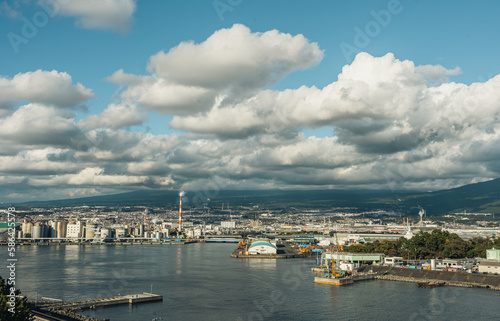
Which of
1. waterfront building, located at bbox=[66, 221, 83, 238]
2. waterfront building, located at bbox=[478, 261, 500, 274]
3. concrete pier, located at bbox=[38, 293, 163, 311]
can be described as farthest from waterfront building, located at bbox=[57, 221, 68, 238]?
waterfront building, located at bbox=[478, 261, 500, 274]

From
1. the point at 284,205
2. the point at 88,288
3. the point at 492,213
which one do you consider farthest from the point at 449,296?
the point at 284,205

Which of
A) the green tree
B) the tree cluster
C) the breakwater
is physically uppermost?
the green tree

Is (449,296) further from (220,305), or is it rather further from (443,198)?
(443,198)

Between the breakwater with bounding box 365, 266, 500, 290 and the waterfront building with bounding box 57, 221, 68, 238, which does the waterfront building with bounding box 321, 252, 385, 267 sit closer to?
the breakwater with bounding box 365, 266, 500, 290

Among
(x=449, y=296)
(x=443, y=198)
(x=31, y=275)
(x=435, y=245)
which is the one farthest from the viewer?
(x=443, y=198)

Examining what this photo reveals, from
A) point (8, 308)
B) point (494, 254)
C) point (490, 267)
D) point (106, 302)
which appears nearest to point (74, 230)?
point (106, 302)

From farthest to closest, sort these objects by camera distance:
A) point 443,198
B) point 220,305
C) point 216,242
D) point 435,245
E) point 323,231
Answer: point 443,198, point 323,231, point 216,242, point 435,245, point 220,305
